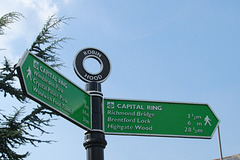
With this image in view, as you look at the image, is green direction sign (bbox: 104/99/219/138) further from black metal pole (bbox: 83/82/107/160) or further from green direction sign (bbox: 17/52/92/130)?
green direction sign (bbox: 17/52/92/130)

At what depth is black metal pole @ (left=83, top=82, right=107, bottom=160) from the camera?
4.33m

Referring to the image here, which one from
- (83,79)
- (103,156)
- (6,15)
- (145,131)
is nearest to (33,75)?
(83,79)

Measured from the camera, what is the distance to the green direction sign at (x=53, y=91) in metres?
3.69

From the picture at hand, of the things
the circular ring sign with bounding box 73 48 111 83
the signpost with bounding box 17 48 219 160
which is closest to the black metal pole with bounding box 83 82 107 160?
the signpost with bounding box 17 48 219 160

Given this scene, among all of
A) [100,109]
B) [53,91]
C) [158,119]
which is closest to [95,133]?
[100,109]

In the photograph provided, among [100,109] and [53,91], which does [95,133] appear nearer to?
[100,109]

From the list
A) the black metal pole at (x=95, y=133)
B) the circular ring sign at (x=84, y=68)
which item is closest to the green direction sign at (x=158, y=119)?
the black metal pole at (x=95, y=133)

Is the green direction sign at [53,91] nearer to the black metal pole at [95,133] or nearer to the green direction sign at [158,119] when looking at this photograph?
the black metal pole at [95,133]

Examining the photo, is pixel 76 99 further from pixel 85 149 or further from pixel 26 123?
pixel 26 123

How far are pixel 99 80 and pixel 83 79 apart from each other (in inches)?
7.7

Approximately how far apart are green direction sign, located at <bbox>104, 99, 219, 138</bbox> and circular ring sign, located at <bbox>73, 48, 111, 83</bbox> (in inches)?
12.0

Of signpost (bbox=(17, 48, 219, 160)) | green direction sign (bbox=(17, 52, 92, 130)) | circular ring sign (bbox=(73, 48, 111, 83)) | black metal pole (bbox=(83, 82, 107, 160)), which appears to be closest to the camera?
green direction sign (bbox=(17, 52, 92, 130))

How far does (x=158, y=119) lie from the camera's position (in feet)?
16.1

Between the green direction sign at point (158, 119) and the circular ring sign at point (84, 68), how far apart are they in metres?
0.30
